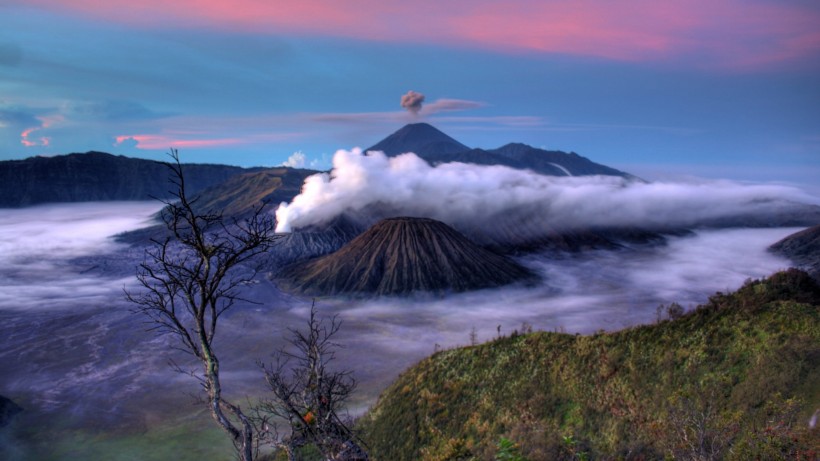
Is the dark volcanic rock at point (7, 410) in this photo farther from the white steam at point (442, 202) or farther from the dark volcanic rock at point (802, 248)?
the dark volcanic rock at point (802, 248)

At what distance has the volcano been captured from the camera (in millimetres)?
93938

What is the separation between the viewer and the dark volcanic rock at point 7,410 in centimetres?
4278

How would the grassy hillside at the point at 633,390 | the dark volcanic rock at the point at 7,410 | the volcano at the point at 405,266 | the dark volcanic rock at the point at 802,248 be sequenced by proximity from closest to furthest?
the grassy hillside at the point at 633,390, the dark volcanic rock at the point at 7,410, the volcano at the point at 405,266, the dark volcanic rock at the point at 802,248

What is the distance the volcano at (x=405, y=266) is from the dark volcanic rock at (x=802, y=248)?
72668 mm

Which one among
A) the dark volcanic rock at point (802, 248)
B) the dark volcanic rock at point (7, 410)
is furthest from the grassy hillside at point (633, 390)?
the dark volcanic rock at point (802, 248)

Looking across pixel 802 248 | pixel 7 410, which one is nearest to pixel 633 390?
pixel 7 410

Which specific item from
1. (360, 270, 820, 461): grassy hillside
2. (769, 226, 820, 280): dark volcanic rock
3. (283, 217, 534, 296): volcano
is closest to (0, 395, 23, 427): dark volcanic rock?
(360, 270, 820, 461): grassy hillside

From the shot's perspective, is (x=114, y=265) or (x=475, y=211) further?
(x=475, y=211)

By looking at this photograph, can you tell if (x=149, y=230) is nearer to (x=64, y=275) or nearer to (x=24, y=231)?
(x=64, y=275)

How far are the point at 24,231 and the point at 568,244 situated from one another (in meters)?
205

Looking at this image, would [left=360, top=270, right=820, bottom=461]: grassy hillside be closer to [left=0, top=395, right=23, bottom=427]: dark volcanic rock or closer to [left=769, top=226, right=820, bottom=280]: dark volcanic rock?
[left=0, top=395, right=23, bottom=427]: dark volcanic rock

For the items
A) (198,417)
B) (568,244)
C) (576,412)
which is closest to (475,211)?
(568,244)

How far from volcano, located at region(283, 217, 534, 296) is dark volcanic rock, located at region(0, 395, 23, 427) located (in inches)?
2067

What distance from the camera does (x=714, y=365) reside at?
21.7 metres
